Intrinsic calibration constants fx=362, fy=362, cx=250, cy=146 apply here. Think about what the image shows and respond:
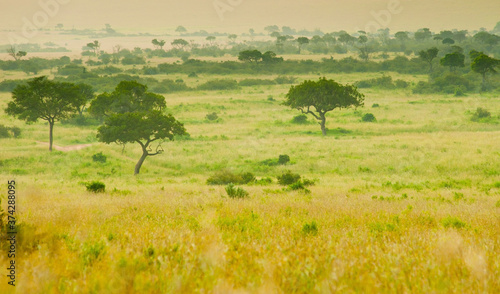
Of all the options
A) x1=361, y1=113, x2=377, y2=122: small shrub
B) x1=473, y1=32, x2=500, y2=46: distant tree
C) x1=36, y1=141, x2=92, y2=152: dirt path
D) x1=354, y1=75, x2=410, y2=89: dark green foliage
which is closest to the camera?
x1=36, y1=141, x2=92, y2=152: dirt path

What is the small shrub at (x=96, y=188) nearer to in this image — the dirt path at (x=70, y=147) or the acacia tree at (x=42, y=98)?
the acacia tree at (x=42, y=98)

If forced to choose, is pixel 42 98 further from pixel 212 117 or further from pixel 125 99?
pixel 212 117

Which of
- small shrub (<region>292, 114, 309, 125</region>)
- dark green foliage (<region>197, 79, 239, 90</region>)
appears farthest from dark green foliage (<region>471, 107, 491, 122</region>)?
dark green foliage (<region>197, 79, 239, 90</region>)

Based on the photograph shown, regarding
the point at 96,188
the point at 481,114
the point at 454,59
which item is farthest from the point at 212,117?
the point at 454,59

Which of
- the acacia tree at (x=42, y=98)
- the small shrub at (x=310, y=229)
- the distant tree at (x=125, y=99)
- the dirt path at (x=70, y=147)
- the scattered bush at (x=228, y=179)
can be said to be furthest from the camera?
the dirt path at (x=70, y=147)

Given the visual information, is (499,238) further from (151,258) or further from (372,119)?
(372,119)

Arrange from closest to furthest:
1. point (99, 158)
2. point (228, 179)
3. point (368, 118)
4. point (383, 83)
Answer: point (228, 179), point (99, 158), point (368, 118), point (383, 83)

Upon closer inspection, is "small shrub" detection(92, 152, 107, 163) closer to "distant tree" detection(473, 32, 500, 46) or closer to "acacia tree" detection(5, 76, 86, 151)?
"acacia tree" detection(5, 76, 86, 151)

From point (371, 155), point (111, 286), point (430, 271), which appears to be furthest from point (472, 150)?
point (111, 286)

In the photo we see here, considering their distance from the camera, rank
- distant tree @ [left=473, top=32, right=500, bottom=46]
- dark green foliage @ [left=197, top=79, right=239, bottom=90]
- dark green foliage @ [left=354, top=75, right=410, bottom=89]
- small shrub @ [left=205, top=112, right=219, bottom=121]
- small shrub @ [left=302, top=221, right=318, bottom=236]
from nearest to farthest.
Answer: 1. small shrub @ [left=302, top=221, right=318, bottom=236]
2. small shrub @ [left=205, top=112, right=219, bottom=121]
3. dark green foliage @ [left=354, top=75, right=410, bottom=89]
4. dark green foliage @ [left=197, top=79, right=239, bottom=90]
5. distant tree @ [left=473, top=32, right=500, bottom=46]

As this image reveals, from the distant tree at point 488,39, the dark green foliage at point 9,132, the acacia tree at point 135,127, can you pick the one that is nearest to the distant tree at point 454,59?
the acacia tree at point 135,127

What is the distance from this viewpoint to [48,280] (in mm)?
4094

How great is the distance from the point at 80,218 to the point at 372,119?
154 ft

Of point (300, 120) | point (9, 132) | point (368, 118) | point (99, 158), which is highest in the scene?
point (368, 118)
